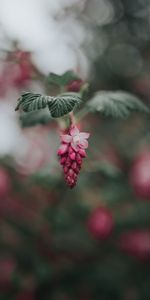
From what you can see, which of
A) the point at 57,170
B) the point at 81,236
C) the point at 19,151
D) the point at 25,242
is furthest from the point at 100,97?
the point at 19,151

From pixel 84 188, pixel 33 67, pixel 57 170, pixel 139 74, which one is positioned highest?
pixel 139 74

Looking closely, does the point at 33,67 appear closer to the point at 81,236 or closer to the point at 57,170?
the point at 57,170

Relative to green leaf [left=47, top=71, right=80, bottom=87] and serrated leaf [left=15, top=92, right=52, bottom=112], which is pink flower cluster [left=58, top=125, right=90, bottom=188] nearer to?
serrated leaf [left=15, top=92, right=52, bottom=112]

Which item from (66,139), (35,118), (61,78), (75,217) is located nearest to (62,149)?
(66,139)

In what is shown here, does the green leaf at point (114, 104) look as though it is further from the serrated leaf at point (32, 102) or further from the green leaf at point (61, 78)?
the serrated leaf at point (32, 102)

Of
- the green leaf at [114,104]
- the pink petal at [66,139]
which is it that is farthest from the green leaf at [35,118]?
the pink petal at [66,139]
